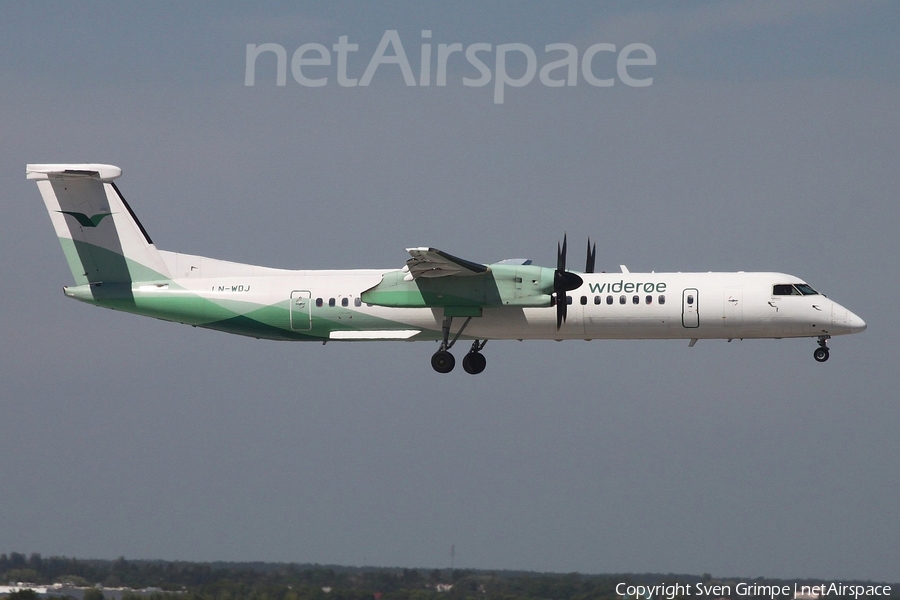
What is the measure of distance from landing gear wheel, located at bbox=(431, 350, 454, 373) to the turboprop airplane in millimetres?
25

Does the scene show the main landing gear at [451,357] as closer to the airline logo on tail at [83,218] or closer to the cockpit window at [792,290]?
Answer: the cockpit window at [792,290]

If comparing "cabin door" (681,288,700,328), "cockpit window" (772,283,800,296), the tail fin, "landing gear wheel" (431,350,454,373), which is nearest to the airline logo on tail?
the tail fin

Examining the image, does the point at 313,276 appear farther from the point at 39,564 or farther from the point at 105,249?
the point at 39,564

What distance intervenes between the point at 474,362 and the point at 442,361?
1.00 metres

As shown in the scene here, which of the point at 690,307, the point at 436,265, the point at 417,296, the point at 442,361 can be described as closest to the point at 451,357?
the point at 442,361

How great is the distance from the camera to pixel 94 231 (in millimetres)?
34531

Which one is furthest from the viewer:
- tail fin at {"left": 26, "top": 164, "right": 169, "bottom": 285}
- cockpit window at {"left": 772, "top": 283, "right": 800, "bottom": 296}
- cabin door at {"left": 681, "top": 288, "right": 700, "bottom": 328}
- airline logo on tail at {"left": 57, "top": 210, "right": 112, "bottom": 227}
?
airline logo on tail at {"left": 57, "top": 210, "right": 112, "bottom": 227}

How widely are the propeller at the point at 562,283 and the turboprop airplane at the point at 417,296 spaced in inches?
1.2

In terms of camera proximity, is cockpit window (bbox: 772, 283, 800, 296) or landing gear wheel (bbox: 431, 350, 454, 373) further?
landing gear wheel (bbox: 431, 350, 454, 373)

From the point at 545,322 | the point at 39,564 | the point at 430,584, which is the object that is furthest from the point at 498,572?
the point at 39,564

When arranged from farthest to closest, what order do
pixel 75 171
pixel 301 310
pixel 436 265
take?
pixel 75 171, pixel 301 310, pixel 436 265

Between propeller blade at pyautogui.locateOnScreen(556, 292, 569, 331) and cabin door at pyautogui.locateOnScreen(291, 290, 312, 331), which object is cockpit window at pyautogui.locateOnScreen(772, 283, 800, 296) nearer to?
propeller blade at pyautogui.locateOnScreen(556, 292, 569, 331)

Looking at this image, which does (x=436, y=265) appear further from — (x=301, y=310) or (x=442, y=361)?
(x=301, y=310)

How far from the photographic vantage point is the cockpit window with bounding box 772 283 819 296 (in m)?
32.0
